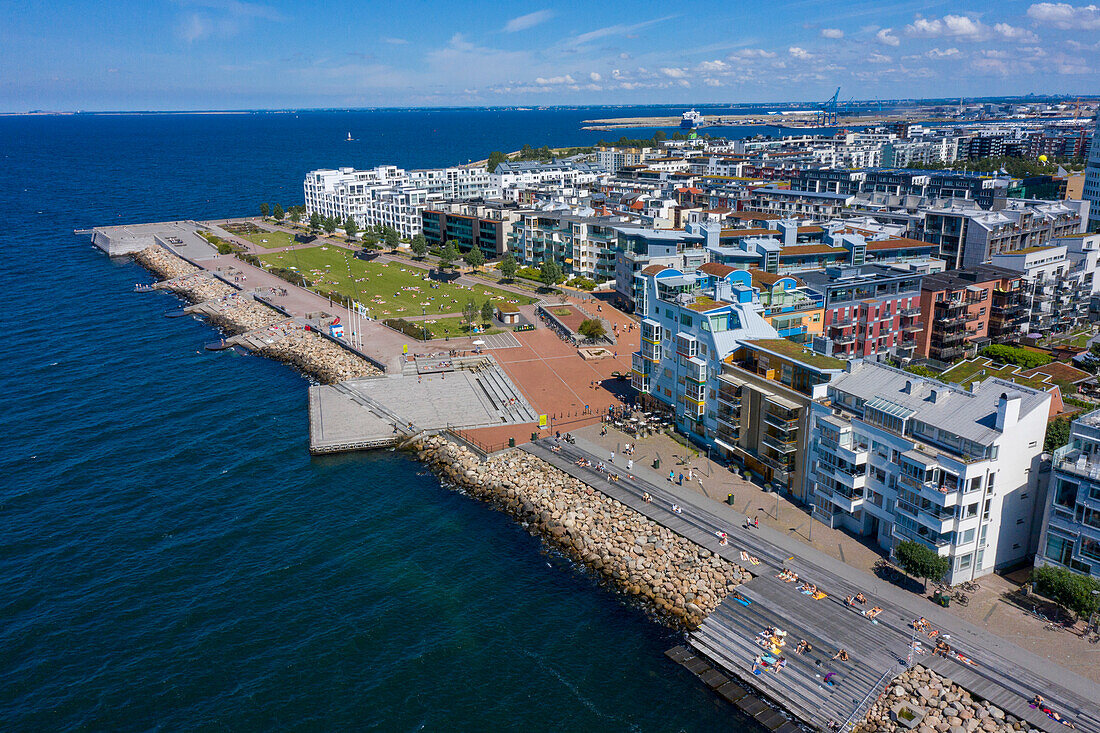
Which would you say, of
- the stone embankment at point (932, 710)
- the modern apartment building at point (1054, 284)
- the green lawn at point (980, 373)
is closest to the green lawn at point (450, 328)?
the green lawn at point (980, 373)

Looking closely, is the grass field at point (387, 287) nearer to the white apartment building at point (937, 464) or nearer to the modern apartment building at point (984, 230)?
the white apartment building at point (937, 464)

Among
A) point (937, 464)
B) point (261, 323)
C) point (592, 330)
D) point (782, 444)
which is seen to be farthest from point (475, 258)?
point (937, 464)

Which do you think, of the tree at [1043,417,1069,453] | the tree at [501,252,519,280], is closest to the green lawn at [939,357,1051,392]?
the tree at [1043,417,1069,453]

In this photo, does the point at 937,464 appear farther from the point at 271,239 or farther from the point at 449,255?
the point at 271,239

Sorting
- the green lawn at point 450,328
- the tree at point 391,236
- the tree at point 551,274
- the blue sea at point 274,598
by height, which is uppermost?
the tree at point 391,236

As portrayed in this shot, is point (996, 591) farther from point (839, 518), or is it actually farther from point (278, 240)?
point (278, 240)

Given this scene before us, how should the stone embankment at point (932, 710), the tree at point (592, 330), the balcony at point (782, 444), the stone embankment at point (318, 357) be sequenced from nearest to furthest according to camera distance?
the stone embankment at point (932, 710) → the balcony at point (782, 444) → the stone embankment at point (318, 357) → the tree at point (592, 330)
